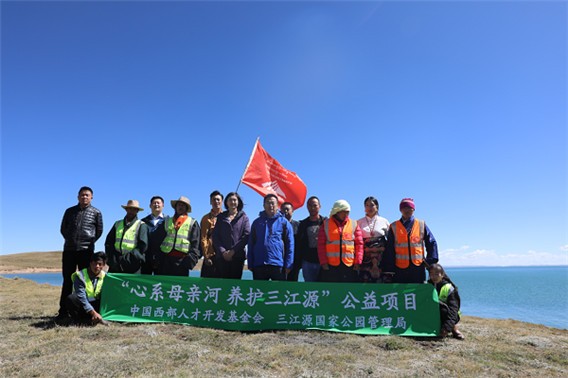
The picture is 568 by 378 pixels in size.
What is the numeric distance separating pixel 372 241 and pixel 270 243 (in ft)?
6.68

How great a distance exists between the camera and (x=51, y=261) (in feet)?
336

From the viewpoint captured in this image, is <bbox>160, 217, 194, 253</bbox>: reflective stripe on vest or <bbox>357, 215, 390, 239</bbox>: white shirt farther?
<bbox>357, 215, 390, 239</bbox>: white shirt

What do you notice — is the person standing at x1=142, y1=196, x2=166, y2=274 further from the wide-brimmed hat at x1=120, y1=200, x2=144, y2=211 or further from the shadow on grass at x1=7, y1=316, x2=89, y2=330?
the shadow on grass at x1=7, y1=316, x2=89, y2=330

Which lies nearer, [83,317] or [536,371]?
[536,371]

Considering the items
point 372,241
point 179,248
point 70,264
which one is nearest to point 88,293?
point 70,264

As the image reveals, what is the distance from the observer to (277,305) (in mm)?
5570

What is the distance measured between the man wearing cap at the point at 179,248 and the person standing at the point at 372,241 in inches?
127

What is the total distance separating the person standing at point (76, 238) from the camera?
19.8 feet

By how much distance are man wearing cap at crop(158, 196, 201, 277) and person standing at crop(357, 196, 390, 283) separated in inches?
127

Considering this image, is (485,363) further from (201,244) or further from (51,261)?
(51,261)

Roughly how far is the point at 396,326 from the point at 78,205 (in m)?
6.29

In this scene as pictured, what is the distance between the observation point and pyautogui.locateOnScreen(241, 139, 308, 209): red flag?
956 cm

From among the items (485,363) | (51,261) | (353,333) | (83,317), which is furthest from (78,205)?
(51,261)

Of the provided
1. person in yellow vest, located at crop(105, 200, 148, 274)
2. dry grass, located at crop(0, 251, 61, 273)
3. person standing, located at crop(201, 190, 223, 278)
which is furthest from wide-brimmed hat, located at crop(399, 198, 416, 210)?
dry grass, located at crop(0, 251, 61, 273)
